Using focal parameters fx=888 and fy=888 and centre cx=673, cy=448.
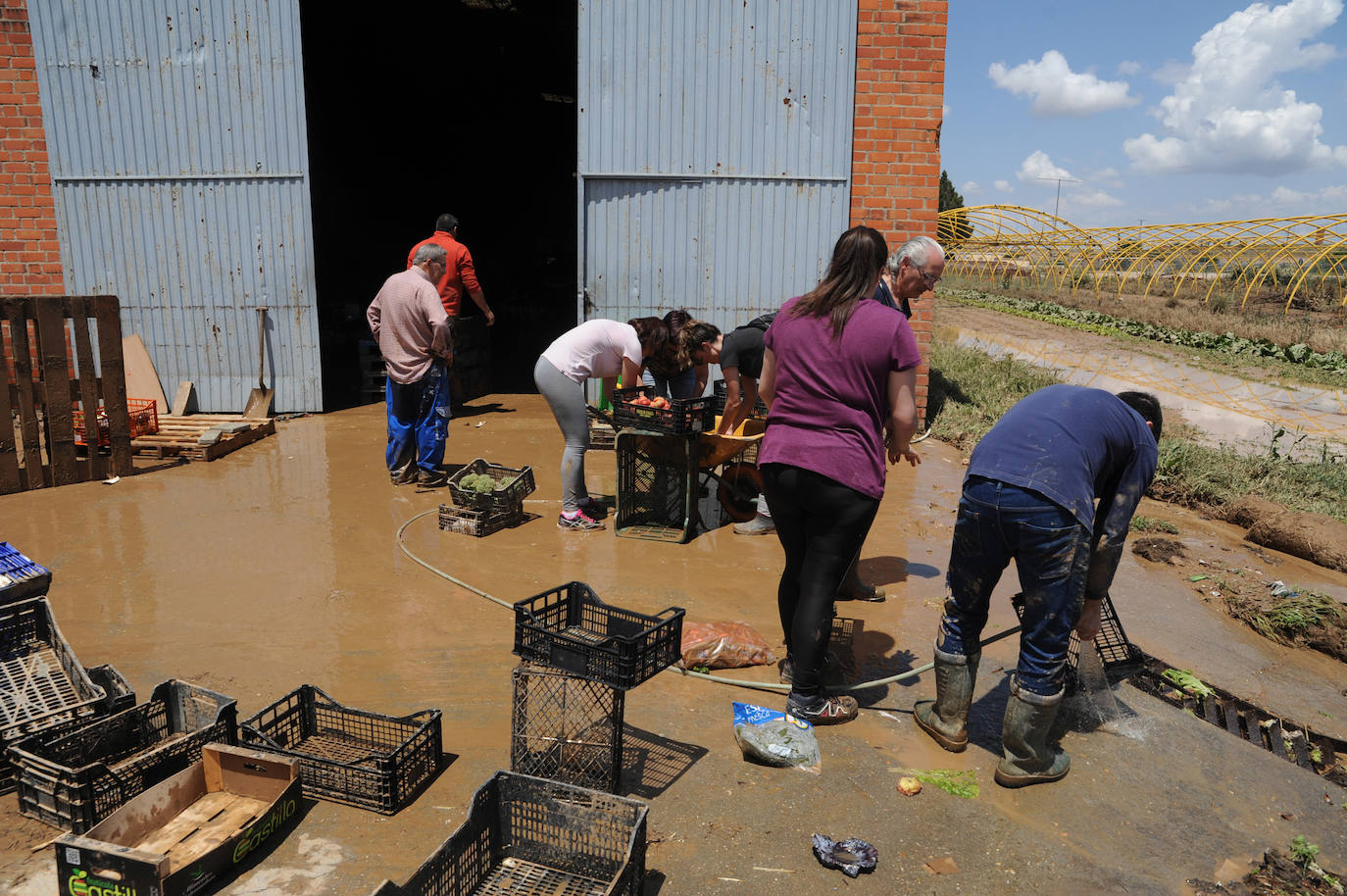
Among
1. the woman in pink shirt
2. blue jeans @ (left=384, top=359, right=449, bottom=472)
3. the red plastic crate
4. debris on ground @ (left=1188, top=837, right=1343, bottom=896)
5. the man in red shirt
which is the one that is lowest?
debris on ground @ (left=1188, top=837, right=1343, bottom=896)

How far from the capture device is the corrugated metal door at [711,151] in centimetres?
937

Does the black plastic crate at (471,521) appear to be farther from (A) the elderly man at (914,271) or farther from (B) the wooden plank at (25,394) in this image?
(B) the wooden plank at (25,394)

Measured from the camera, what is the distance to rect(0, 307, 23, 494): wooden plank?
717 centimetres

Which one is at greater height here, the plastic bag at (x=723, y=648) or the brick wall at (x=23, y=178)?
the brick wall at (x=23, y=178)

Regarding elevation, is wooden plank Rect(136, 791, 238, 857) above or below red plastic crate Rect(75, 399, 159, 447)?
below

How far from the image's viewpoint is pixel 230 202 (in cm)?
997

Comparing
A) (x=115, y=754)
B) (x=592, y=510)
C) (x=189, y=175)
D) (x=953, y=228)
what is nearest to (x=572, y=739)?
(x=115, y=754)

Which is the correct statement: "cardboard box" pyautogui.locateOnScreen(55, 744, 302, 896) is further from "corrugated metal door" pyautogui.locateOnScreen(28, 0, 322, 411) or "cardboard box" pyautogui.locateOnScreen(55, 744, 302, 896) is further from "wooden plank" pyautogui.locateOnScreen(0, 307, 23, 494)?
"corrugated metal door" pyautogui.locateOnScreen(28, 0, 322, 411)

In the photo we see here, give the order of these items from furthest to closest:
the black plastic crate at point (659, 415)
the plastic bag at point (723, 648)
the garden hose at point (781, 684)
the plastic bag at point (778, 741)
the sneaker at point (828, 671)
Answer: the black plastic crate at point (659, 415)
the plastic bag at point (723, 648)
the sneaker at point (828, 671)
the garden hose at point (781, 684)
the plastic bag at point (778, 741)

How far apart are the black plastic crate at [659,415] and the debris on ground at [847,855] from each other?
3345 millimetres

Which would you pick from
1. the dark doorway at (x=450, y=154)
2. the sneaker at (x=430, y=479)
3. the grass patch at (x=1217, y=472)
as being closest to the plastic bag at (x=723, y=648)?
the sneaker at (x=430, y=479)

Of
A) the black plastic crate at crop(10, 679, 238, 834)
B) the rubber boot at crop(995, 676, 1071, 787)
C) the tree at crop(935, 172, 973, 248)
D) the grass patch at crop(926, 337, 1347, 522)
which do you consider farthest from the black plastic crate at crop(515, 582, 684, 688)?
the tree at crop(935, 172, 973, 248)

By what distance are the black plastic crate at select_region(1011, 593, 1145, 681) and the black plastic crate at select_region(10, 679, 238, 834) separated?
11.4 ft

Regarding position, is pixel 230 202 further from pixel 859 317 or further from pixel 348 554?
pixel 859 317
